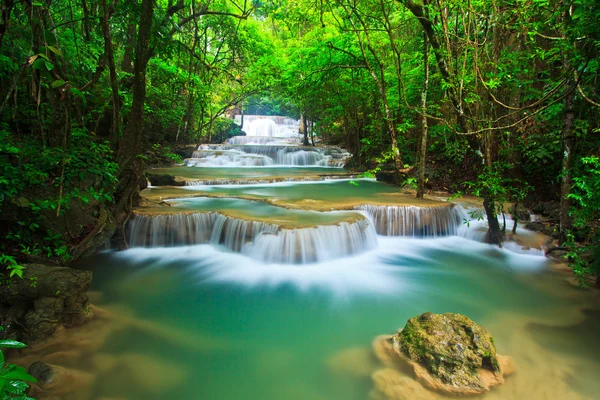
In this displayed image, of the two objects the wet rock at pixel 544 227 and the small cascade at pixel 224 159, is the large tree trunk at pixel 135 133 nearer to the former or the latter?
the wet rock at pixel 544 227

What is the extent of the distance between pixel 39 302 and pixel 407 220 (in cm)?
685

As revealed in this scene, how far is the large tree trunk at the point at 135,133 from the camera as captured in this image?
4562 mm

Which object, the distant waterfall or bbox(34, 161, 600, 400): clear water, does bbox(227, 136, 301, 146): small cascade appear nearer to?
the distant waterfall

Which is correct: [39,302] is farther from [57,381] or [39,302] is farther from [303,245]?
[303,245]

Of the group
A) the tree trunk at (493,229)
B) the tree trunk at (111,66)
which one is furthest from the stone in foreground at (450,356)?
the tree trunk at (111,66)

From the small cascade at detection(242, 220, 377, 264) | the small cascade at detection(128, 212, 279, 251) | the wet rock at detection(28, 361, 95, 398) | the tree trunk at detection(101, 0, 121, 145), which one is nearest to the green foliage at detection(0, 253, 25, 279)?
the wet rock at detection(28, 361, 95, 398)

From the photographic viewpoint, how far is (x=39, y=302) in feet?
12.1

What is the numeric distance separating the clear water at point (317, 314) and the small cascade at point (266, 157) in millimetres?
11811

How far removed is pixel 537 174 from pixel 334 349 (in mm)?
7443

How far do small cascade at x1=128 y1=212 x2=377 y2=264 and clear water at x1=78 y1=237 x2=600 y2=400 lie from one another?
0.20 metres

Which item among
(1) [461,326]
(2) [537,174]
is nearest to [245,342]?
(1) [461,326]

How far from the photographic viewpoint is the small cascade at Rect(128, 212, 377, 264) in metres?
6.05

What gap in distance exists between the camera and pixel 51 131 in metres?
4.54

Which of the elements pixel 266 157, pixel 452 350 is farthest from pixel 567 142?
pixel 266 157
